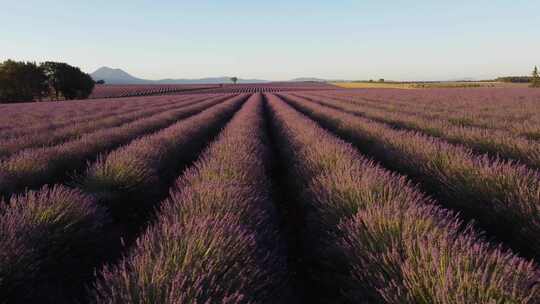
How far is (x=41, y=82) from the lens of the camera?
4400 centimetres

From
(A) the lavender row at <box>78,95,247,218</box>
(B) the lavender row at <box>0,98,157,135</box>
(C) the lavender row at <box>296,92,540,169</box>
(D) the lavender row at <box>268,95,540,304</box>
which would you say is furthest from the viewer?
(B) the lavender row at <box>0,98,157,135</box>

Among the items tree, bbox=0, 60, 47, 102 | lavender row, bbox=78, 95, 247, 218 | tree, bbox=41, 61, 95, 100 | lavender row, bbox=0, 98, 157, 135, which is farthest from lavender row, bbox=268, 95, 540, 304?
tree, bbox=41, 61, 95, 100

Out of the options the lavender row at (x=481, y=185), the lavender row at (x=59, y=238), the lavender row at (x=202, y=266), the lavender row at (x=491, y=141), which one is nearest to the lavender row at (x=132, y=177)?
the lavender row at (x=59, y=238)

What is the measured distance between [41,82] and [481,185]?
53.2m

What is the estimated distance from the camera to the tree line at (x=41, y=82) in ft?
134

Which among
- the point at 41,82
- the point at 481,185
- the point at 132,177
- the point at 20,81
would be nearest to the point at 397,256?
the point at 481,185

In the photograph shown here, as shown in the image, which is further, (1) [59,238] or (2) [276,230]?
(2) [276,230]

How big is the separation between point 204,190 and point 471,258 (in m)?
2.02

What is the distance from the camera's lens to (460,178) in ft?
12.6

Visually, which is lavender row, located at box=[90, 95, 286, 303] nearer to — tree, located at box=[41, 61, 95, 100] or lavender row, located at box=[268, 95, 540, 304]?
lavender row, located at box=[268, 95, 540, 304]

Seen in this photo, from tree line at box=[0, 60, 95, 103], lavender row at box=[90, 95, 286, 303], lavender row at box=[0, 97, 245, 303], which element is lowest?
Result: lavender row at box=[0, 97, 245, 303]

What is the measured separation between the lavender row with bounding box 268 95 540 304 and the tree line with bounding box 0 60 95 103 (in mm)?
50327

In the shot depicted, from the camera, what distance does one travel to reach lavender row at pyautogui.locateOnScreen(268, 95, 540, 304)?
4.98 feet

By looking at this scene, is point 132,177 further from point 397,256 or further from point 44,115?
point 44,115
